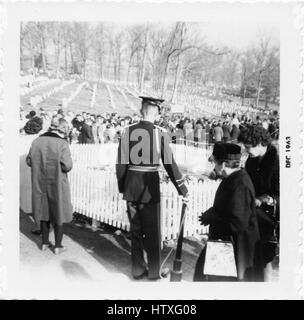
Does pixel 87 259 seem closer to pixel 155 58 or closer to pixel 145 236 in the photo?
pixel 145 236

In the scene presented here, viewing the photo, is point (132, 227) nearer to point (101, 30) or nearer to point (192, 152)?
point (192, 152)

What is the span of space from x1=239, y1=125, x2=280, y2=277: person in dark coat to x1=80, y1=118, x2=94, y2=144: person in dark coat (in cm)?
135

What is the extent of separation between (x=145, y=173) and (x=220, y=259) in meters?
0.97

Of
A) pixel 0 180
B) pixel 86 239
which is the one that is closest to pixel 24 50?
pixel 0 180

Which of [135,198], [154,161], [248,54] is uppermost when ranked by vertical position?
[248,54]

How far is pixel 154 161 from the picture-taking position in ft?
12.7

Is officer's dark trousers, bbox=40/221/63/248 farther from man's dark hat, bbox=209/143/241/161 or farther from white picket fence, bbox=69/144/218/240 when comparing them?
man's dark hat, bbox=209/143/241/161

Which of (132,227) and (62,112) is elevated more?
(62,112)

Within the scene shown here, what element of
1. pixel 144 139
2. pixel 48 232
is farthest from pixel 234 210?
pixel 48 232

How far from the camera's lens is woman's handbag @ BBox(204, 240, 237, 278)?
3.72 meters

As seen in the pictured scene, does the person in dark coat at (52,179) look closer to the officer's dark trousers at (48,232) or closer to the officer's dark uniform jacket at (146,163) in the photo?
the officer's dark trousers at (48,232)

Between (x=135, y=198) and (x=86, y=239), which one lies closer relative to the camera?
(x=135, y=198)

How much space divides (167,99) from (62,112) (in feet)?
3.14

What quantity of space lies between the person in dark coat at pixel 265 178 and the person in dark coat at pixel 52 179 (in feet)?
5.21
